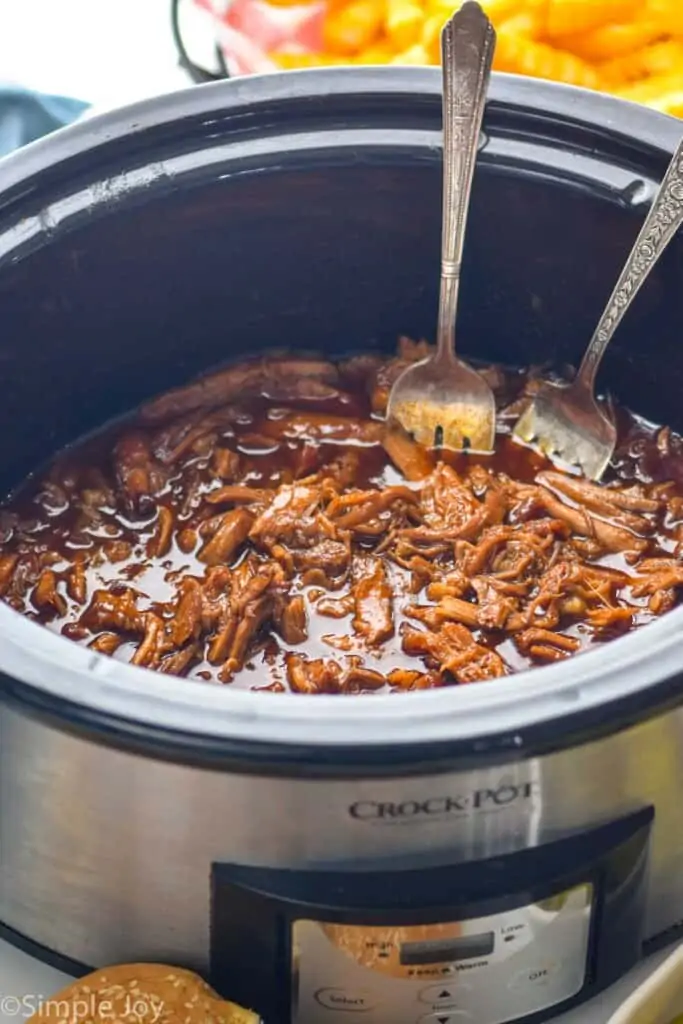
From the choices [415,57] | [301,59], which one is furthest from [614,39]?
[301,59]

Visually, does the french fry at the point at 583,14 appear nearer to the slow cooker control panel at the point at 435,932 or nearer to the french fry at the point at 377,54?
the french fry at the point at 377,54

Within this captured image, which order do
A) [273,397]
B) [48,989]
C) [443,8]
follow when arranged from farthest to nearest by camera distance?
[443,8], [273,397], [48,989]

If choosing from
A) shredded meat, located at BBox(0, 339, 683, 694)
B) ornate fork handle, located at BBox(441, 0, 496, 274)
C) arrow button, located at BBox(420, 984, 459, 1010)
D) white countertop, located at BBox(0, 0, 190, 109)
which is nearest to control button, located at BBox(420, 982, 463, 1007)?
arrow button, located at BBox(420, 984, 459, 1010)

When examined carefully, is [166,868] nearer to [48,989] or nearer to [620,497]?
[48,989]

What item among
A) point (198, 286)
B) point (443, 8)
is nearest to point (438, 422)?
point (198, 286)

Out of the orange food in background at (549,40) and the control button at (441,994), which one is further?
the orange food in background at (549,40)

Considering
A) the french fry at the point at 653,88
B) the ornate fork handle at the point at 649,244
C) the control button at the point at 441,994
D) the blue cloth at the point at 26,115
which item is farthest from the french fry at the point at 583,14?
the control button at the point at 441,994

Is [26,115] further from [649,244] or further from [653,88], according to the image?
[649,244]
